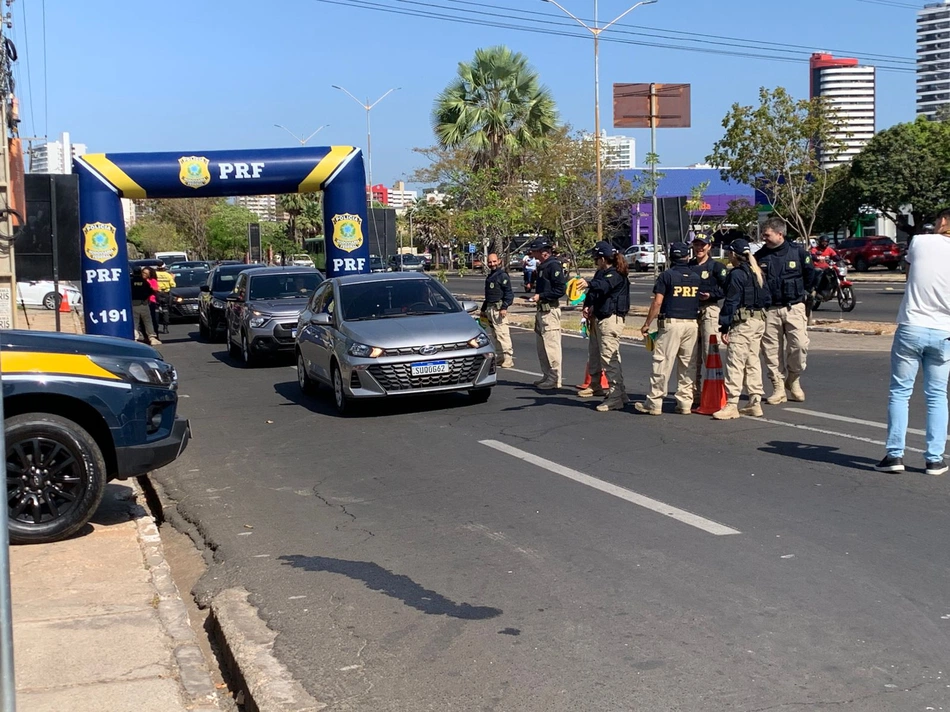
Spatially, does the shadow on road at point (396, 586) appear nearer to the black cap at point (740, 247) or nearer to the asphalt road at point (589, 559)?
the asphalt road at point (589, 559)

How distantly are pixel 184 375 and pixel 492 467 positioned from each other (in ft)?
34.1

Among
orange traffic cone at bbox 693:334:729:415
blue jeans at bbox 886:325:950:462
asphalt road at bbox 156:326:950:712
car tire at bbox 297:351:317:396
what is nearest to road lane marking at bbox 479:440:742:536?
asphalt road at bbox 156:326:950:712

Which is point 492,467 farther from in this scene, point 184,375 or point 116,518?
point 184,375

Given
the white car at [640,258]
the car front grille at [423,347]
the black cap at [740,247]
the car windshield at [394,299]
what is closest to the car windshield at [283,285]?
the car windshield at [394,299]

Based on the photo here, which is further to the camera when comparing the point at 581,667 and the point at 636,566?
the point at 636,566

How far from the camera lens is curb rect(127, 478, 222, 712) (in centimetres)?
475

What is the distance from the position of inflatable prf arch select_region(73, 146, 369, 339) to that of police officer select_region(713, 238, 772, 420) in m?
12.0

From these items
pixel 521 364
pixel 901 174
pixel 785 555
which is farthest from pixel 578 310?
pixel 901 174

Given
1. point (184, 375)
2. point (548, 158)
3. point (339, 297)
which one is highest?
point (548, 158)

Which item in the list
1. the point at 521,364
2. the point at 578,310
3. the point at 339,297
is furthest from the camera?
the point at 578,310

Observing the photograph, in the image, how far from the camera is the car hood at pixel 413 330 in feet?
40.6

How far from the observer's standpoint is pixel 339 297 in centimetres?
1372

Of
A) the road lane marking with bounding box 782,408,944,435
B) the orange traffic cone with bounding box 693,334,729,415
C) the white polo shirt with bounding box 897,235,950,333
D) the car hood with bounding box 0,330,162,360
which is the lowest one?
the road lane marking with bounding box 782,408,944,435

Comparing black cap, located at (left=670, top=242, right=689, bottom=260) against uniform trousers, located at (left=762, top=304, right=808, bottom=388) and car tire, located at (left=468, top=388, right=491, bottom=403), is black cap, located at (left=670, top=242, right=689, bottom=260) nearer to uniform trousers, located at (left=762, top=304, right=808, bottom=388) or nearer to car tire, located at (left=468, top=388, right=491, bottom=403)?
uniform trousers, located at (left=762, top=304, right=808, bottom=388)
